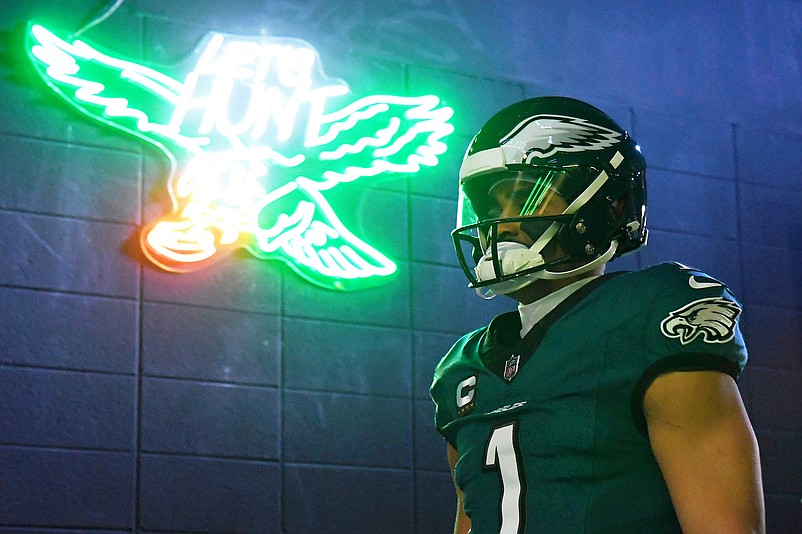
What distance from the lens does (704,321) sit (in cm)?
160

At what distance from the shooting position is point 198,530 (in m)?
3.76

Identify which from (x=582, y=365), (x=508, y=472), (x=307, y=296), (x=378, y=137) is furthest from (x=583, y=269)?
(x=378, y=137)

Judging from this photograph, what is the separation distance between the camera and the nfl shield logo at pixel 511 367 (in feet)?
5.89

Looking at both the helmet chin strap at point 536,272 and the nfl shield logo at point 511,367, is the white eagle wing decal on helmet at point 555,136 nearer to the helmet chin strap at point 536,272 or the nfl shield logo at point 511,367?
the helmet chin strap at point 536,272

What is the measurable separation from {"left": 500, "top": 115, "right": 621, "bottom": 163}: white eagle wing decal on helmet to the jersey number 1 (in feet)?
1.34

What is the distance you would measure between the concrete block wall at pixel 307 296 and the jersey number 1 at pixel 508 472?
2.17m

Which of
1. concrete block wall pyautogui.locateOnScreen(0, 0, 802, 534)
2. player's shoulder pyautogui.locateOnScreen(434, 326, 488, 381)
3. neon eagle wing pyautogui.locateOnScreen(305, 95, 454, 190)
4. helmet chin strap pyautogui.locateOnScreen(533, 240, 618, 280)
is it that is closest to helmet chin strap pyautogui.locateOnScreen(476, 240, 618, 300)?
helmet chin strap pyautogui.locateOnScreen(533, 240, 618, 280)

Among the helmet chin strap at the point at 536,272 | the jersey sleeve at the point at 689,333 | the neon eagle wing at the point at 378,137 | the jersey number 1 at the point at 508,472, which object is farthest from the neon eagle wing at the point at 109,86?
the jersey sleeve at the point at 689,333

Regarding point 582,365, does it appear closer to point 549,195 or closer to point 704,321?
point 704,321

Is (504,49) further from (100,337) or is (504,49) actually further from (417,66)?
(100,337)

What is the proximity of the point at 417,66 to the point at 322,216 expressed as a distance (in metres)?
0.73

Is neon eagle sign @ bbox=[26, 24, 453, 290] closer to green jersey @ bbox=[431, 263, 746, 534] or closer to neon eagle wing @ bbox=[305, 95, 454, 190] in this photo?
neon eagle wing @ bbox=[305, 95, 454, 190]

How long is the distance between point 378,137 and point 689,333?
2883 mm

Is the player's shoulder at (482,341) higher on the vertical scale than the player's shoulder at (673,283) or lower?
lower
